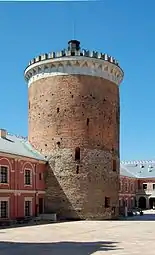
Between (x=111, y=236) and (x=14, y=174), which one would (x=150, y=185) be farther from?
(x=111, y=236)

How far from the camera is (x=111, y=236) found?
21203mm

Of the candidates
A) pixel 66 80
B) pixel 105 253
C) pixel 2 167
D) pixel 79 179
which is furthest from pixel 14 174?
pixel 105 253

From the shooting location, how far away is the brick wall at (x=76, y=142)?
34125mm

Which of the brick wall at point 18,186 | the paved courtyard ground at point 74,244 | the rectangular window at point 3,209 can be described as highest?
the brick wall at point 18,186

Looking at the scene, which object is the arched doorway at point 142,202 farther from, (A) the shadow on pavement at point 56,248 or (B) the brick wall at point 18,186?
(A) the shadow on pavement at point 56,248

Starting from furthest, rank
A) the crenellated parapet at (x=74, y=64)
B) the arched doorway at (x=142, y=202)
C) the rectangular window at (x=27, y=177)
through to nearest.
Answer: the arched doorway at (x=142, y=202) < the crenellated parapet at (x=74, y=64) < the rectangular window at (x=27, y=177)

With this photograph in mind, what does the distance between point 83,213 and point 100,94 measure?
1055 cm

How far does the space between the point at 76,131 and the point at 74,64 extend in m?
5.97

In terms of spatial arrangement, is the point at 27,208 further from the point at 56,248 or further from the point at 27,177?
the point at 56,248

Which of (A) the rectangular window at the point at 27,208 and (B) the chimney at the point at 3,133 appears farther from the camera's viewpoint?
(B) the chimney at the point at 3,133

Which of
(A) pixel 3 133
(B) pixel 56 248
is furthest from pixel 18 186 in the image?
(B) pixel 56 248

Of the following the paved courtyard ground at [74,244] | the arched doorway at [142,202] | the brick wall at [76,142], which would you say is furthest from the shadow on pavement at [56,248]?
the arched doorway at [142,202]

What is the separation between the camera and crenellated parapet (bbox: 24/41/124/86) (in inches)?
1380

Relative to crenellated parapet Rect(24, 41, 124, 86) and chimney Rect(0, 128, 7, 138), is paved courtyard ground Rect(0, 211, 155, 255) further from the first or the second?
crenellated parapet Rect(24, 41, 124, 86)
